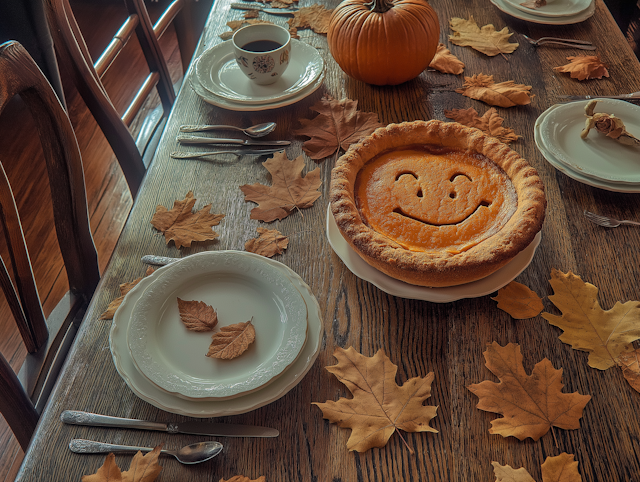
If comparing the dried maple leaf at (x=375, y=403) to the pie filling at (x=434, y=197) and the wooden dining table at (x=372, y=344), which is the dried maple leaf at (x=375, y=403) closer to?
the wooden dining table at (x=372, y=344)

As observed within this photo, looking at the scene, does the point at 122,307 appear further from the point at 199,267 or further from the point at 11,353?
the point at 11,353

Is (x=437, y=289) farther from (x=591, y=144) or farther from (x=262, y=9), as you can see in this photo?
(x=262, y=9)

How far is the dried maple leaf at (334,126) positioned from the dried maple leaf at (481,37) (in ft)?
1.62

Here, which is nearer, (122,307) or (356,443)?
(356,443)

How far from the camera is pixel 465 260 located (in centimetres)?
80

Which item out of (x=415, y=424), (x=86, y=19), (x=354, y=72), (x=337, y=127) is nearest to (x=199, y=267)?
(x=415, y=424)

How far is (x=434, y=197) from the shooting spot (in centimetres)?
94

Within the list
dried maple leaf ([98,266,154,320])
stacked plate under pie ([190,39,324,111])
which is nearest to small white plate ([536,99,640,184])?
stacked plate under pie ([190,39,324,111])

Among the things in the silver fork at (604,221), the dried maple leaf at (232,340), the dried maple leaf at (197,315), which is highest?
the dried maple leaf at (197,315)

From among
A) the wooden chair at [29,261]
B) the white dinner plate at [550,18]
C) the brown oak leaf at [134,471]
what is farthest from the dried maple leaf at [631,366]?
→ the white dinner plate at [550,18]

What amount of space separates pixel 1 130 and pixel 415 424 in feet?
10.1

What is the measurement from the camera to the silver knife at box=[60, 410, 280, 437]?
2.25 ft

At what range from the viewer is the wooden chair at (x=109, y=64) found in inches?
46.9

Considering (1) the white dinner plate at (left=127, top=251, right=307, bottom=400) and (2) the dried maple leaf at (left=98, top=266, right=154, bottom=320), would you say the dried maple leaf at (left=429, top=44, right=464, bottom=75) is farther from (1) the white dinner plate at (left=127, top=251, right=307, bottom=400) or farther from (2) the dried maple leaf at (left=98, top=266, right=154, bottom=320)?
(2) the dried maple leaf at (left=98, top=266, right=154, bottom=320)
